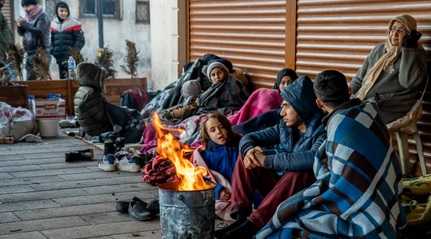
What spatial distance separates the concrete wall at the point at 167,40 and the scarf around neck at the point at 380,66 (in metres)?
4.41

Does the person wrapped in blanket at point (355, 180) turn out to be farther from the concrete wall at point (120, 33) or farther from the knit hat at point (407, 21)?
the concrete wall at point (120, 33)

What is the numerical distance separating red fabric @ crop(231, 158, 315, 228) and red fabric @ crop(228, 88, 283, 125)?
165 centimetres

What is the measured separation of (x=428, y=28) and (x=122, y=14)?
1462 centimetres

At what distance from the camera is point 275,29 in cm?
758

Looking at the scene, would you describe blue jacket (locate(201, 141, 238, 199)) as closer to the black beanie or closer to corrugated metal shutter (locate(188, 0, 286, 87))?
the black beanie

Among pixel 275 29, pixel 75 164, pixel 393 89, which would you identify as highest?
pixel 275 29

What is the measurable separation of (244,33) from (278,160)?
4.10 m

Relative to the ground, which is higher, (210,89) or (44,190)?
(210,89)

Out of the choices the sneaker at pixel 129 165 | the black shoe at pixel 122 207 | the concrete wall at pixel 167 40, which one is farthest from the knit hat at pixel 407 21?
the concrete wall at pixel 167 40

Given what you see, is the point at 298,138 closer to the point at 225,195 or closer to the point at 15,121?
the point at 225,195

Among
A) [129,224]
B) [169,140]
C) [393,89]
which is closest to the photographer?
[169,140]

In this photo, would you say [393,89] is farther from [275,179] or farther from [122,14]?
[122,14]

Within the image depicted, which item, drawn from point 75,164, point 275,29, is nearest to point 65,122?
point 75,164

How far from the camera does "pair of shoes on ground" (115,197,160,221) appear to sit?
498cm
